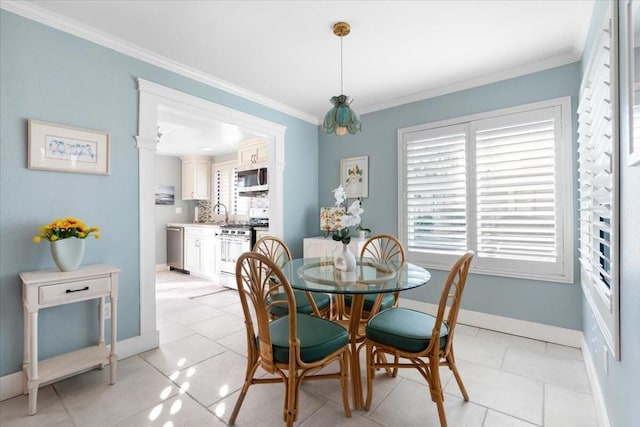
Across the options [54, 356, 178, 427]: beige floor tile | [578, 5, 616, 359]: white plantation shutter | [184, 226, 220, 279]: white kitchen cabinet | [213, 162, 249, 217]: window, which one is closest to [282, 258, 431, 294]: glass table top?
[578, 5, 616, 359]: white plantation shutter

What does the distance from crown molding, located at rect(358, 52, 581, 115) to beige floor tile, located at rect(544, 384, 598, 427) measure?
8.83ft

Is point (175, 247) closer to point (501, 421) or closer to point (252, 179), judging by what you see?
point (252, 179)

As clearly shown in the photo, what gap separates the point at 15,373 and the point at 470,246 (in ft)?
12.7

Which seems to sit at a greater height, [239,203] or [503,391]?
[239,203]

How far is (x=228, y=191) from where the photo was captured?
248 inches

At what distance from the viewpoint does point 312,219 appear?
445 centimetres

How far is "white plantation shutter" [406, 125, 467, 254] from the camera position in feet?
10.6

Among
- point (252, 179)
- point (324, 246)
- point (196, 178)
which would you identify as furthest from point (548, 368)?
point (196, 178)

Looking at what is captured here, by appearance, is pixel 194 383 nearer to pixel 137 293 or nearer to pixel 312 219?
pixel 137 293

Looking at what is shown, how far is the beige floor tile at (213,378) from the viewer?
1.97 meters

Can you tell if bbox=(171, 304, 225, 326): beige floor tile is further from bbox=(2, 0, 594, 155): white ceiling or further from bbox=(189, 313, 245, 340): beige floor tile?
bbox=(2, 0, 594, 155): white ceiling

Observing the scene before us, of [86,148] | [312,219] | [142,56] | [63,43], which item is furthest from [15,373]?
[312,219]

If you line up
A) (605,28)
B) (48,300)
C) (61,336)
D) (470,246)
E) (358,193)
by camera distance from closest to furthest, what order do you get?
(605,28)
(48,300)
(61,336)
(470,246)
(358,193)

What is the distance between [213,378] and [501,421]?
1.87 m
